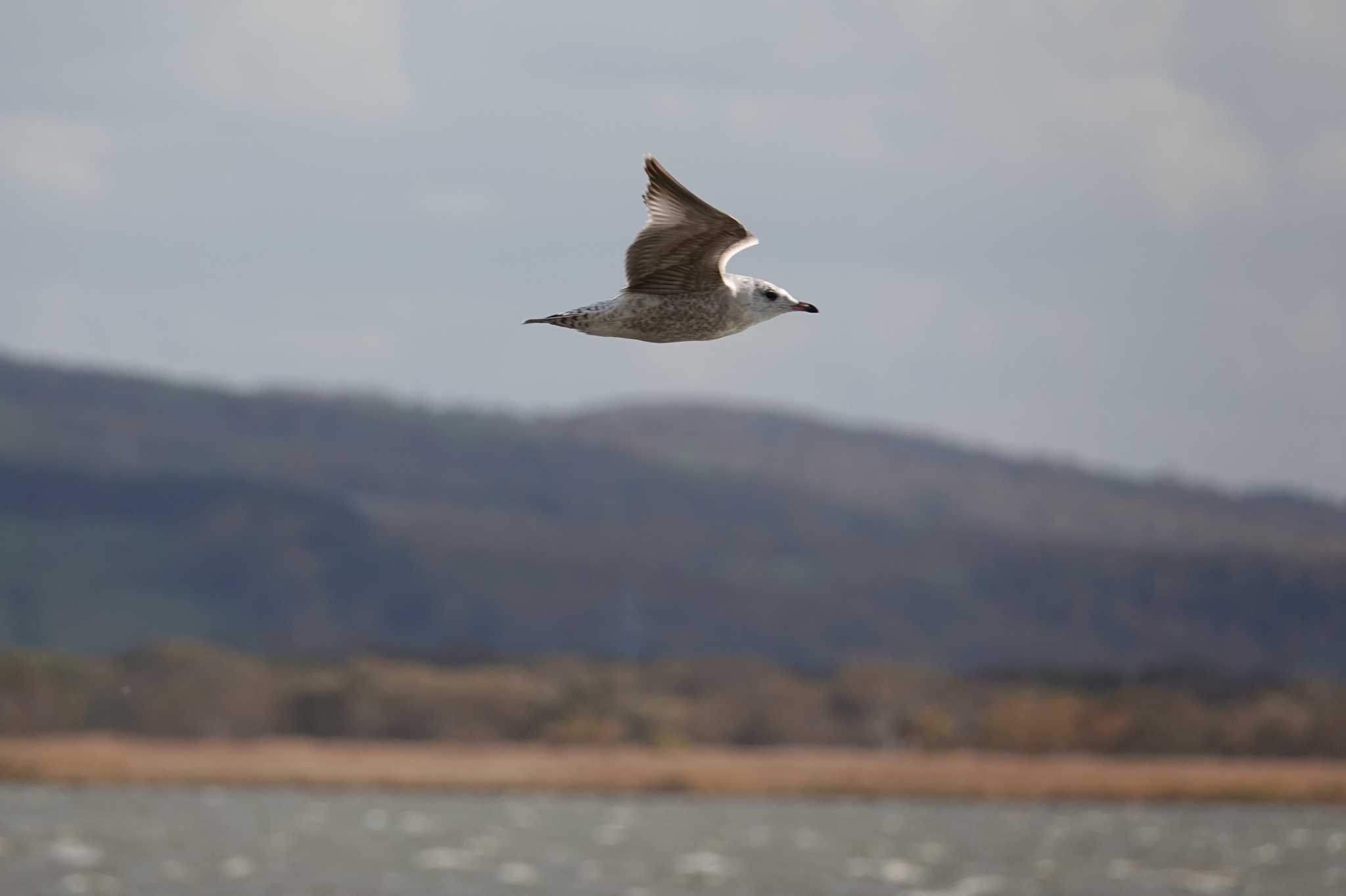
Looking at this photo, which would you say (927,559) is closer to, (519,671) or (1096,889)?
(519,671)

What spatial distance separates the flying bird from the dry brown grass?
4483cm

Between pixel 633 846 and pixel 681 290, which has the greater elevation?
pixel 681 290

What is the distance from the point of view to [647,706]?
82.1m

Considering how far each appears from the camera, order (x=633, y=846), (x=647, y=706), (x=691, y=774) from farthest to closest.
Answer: (x=647, y=706)
(x=691, y=774)
(x=633, y=846)

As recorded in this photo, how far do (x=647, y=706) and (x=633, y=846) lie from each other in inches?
1411

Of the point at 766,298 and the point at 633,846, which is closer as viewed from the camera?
the point at 766,298

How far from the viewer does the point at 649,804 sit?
5597cm

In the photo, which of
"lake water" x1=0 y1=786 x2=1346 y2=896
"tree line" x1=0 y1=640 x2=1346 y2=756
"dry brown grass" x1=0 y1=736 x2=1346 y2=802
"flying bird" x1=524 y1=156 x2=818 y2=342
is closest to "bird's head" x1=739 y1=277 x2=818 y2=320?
"flying bird" x1=524 y1=156 x2=818 y2=342

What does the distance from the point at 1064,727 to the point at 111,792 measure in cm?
3276

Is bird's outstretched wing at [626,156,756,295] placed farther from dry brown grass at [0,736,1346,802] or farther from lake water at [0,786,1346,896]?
dry brown grass at [0,736,1346,802]

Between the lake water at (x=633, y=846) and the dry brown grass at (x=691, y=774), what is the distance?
1.76ft

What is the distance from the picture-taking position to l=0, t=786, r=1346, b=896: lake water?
131 ft

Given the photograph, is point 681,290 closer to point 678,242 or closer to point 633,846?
point 678,242

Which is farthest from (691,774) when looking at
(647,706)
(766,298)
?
(766,298)
